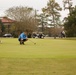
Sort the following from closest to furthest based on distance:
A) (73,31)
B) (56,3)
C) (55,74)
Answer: (55,74) < (73,31) < (56,3)

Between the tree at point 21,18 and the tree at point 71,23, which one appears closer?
the tree at point 71,23

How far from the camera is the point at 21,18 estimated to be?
91.9m

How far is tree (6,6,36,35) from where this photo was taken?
298 ft

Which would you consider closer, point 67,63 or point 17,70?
point 17,70

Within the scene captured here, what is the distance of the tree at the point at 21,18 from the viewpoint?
9088cm

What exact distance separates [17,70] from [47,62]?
1.67 meters

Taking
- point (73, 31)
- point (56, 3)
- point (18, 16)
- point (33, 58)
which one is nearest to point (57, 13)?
point (56, 3)

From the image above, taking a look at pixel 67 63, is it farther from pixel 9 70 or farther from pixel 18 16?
pixel 18 16

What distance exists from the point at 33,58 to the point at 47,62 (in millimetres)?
797

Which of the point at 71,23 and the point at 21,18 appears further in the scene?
the point at 21,18

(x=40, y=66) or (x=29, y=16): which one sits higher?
Result: (x=29, y=16)

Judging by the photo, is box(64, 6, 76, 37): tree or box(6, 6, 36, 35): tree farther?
box(6, 6, 36, 35): tree

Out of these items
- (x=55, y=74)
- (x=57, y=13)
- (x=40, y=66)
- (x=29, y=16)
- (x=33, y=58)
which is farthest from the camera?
(x=29, y=16)

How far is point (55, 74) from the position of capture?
A: 11.4 m
